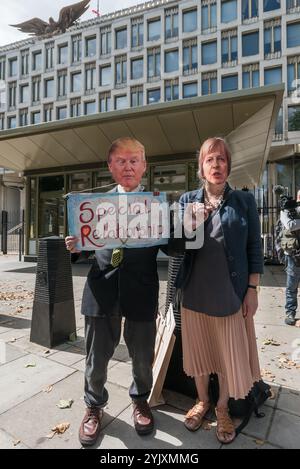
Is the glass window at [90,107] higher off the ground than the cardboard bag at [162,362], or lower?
higher

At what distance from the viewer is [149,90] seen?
33281 mm

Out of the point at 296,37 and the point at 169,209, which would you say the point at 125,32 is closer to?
the point at 296,37

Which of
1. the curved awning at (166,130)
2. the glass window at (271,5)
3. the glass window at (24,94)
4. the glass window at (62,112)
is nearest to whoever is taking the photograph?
the curved awning at (166,130)

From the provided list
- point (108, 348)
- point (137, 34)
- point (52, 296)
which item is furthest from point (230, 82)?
point (108, 348)

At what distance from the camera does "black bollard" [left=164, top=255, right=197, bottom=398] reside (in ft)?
8.72

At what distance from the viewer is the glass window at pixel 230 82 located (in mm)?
29212

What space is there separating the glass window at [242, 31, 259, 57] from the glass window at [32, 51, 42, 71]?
25.1m

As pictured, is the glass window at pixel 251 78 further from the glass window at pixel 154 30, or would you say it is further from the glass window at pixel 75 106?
the glass window at pixel 75 106

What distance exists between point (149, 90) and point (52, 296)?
33267mm

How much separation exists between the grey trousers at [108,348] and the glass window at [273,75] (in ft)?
99.4

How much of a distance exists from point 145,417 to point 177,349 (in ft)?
1.93

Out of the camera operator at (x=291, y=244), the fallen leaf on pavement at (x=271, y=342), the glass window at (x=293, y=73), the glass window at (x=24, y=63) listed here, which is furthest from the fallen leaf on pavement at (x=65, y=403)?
the glass window at (x=24, y=63)

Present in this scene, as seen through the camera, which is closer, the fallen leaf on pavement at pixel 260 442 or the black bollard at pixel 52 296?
→ the fallen leaf on pavement at pixel 260 442

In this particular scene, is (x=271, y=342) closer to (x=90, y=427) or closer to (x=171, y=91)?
(x=90, y=427)
